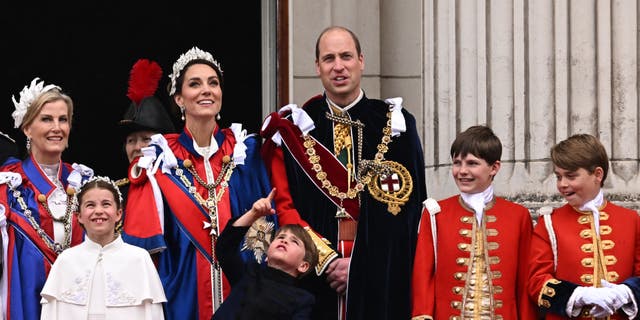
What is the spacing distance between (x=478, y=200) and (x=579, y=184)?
0.44 meters

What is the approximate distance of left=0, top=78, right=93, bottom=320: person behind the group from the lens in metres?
6.83

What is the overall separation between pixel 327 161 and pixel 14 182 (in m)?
1.40

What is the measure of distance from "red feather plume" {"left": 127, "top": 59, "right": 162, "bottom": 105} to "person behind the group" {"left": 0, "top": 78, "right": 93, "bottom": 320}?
0.81 m

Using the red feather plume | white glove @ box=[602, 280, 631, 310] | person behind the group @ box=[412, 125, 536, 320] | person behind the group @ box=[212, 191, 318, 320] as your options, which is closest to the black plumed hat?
the red feather plume

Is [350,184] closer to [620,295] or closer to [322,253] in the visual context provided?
[322,253]

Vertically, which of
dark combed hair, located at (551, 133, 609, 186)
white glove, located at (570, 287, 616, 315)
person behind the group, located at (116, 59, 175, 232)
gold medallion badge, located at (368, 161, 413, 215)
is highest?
person behind the group, located at (116, 59, 175, 232)

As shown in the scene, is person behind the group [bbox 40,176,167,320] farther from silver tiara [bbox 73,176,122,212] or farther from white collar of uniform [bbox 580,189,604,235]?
white collar of uniform [bbox 580,189,604,235]

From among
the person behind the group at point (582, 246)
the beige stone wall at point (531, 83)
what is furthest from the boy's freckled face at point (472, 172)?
the beige stone wall at point (531, 83)

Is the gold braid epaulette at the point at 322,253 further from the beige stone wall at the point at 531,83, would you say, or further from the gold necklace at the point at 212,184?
the beige stone wall at the point at 531,83

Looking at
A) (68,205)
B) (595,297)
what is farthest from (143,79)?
(595,297)

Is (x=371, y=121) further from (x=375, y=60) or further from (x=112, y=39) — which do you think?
(x=112, y=39)

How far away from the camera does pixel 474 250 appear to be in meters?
6.66

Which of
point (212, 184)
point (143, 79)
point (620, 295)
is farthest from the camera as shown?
point (143, 79)

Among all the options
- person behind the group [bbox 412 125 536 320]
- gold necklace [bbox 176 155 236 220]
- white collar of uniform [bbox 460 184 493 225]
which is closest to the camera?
person behind the group [bbox 412 125 536 320]
